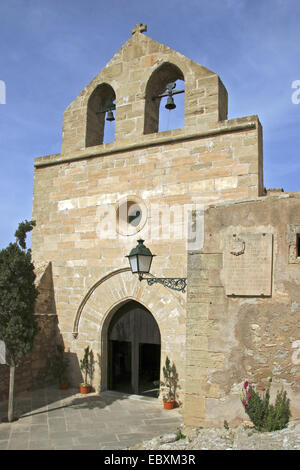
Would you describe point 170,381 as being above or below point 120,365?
above

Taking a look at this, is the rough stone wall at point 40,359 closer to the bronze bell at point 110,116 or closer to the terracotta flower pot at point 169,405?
the terracotta flower pot at point 169,405

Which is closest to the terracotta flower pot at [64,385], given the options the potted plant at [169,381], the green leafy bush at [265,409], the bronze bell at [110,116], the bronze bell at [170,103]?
the potted plant at [169,381]

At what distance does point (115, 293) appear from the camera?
771cm

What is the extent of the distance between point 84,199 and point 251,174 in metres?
3.57

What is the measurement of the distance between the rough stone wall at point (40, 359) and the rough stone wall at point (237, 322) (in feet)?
11.9

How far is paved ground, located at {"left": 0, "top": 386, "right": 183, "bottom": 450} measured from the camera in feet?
17.4

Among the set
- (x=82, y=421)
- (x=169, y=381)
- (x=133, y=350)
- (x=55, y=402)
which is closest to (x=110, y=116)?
(x=133, y=350)

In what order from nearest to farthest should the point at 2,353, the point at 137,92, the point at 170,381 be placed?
the point at 2,353, the point at 170,381, the point at 137,92

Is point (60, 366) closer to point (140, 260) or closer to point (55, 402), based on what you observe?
point (55, 402)

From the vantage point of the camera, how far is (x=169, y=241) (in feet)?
23.7

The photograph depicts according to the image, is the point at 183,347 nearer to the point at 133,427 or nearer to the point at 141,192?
the point at 133,427

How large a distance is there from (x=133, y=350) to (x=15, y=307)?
103 inches

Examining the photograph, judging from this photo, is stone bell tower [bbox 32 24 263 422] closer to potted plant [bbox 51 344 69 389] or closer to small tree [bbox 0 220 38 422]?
potted plant [bbox 51 344 69 389]

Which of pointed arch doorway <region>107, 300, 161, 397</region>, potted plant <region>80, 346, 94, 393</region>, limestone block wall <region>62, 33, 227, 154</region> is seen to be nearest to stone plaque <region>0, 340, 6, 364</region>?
potted plant <region>80, 346, 94, 393</region>
